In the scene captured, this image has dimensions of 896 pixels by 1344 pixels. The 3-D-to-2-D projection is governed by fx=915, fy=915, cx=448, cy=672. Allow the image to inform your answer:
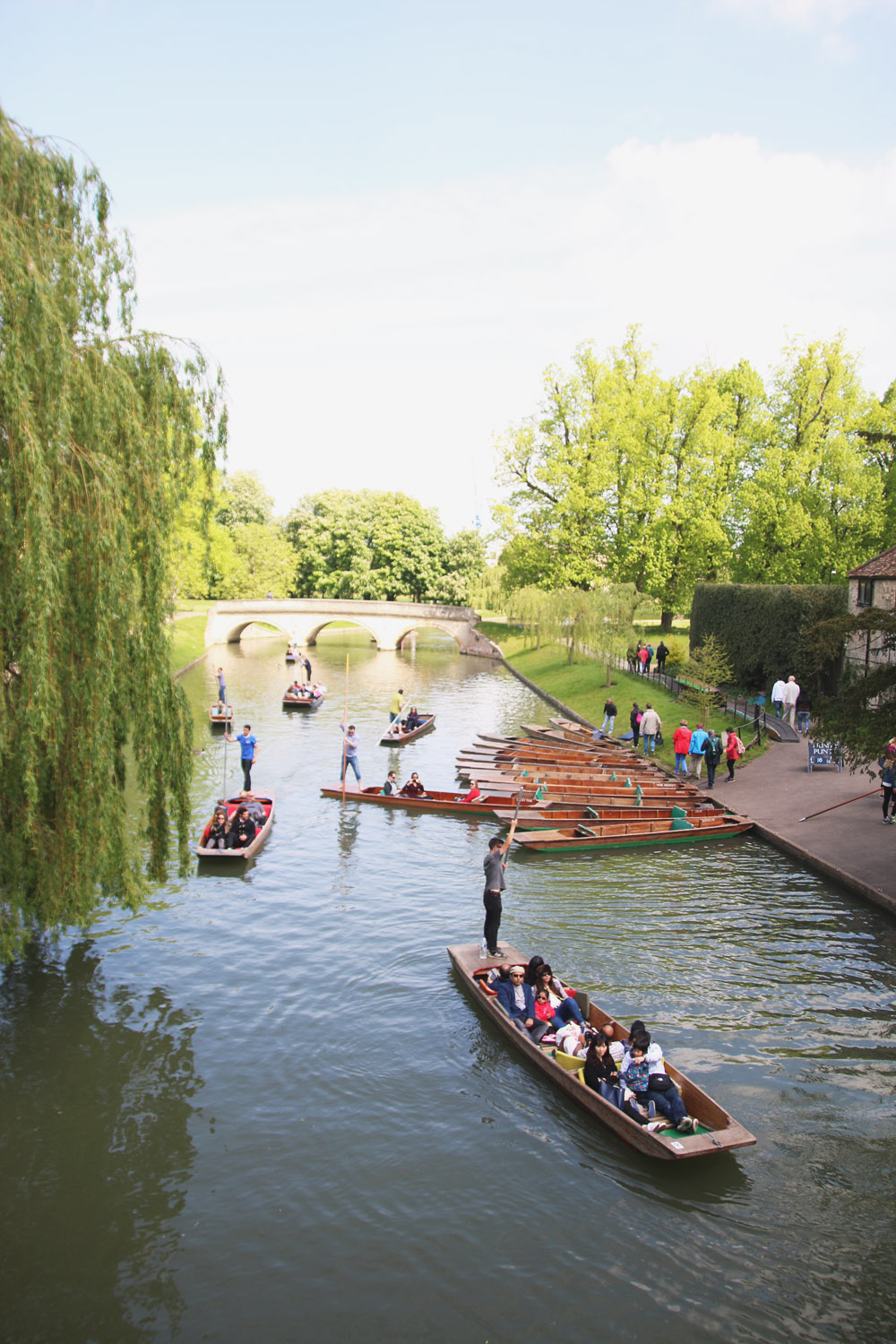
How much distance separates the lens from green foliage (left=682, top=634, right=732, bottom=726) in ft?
92.2

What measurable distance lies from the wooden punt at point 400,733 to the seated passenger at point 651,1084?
20.1 meters

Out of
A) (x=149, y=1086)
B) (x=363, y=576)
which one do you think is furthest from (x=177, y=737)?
(x=363, y=576)

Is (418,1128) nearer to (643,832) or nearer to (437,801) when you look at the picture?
(643,832)

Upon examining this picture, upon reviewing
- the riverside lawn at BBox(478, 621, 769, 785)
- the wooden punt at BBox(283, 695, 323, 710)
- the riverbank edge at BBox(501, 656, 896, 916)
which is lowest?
the riverbank edge at BBox(501, 656, 896, 916)

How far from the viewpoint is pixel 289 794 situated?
23.4 metres

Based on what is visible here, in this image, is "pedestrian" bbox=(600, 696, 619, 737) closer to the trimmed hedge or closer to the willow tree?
the trimmed hedge

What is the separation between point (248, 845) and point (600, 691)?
2208 cm

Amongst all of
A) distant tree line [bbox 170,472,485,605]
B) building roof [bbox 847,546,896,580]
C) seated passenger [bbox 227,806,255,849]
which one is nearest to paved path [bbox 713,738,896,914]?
building roof [bbox 847,546,896,580]

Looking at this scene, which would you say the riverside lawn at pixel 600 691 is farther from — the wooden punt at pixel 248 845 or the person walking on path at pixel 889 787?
the wooden punt at pixel 248 845

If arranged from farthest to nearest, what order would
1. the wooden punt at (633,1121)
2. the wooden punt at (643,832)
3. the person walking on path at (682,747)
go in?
1. the person walking on path at (682,747)
2. the wooden punt at (643,832)
3. the wooden punt at (633,1121)

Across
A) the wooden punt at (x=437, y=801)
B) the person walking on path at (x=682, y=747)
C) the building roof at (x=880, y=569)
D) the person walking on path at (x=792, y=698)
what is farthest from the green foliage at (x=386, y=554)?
the wooden punt at (x=437, y=801)

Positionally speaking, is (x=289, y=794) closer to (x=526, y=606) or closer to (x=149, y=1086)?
(x=149, y=1086)

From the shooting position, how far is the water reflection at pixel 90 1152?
755 centimetres

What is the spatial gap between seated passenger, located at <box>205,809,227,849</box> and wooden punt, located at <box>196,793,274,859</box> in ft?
0.39
